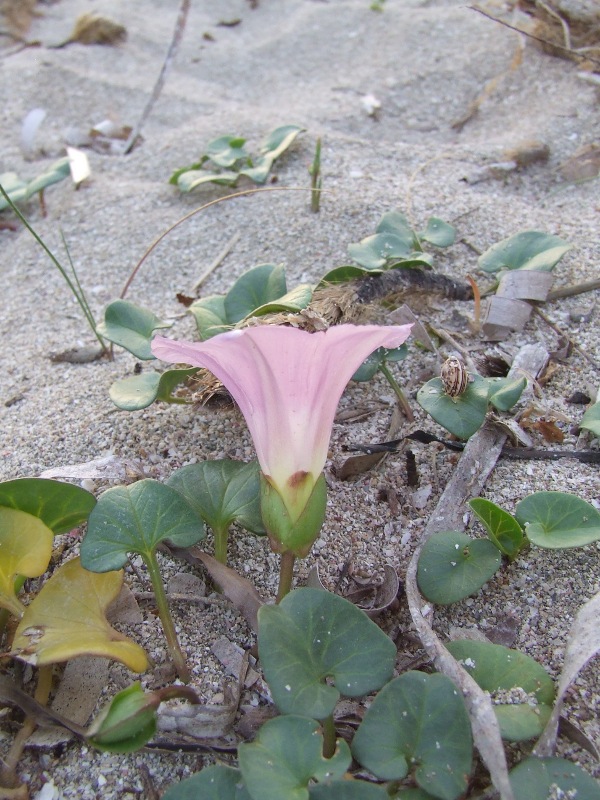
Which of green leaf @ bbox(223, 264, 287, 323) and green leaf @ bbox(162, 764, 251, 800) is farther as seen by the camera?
green leaf @ bbox(223, 264, 287, 323)

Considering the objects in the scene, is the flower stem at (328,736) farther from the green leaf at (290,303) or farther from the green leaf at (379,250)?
the green leaf at (379,250)

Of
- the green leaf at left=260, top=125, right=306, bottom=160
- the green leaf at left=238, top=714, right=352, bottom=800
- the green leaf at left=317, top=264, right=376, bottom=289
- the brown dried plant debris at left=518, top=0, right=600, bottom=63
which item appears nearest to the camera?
the green leaf at left=238, top=714, right=352, bottom=800

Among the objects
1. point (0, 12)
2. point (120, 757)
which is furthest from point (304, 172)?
point (0, 12)

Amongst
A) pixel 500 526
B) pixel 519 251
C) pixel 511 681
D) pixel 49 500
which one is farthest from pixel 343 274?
pixel 511 681

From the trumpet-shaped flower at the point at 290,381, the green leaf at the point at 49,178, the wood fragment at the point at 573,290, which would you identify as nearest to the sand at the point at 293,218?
the wood fragment at the point at 573,290

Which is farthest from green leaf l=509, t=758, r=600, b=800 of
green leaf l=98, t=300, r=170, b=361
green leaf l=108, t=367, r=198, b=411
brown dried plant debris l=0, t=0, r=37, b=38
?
brown dried plant debris l=0, t=0, r=37, b=38

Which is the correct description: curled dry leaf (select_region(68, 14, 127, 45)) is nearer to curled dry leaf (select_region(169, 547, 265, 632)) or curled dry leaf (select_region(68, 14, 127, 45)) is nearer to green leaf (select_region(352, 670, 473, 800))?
curled dry leaf (select_region(169, 547, 265, 632))
